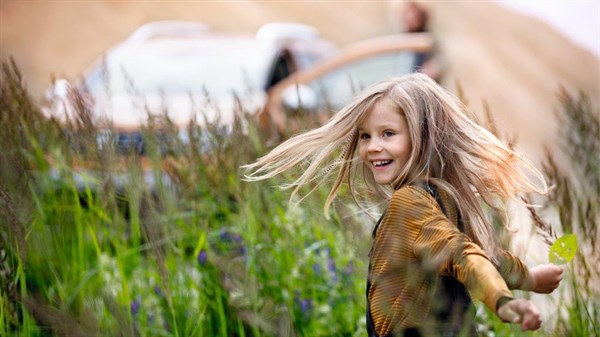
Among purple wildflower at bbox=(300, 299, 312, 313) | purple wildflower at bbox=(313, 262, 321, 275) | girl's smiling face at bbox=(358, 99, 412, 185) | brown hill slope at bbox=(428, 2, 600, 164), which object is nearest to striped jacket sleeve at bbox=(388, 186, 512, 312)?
girl's smiling face at bbox=(358, 99, 412, 185)

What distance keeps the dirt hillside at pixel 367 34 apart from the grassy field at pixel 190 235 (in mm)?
21552

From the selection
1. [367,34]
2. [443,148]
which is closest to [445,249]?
[443,148]

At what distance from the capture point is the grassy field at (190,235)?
3383mm

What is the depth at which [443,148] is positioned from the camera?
9.02 feet

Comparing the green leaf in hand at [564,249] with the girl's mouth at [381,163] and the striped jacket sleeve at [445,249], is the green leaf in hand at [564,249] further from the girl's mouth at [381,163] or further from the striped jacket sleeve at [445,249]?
the girl's mouth at [381,163]

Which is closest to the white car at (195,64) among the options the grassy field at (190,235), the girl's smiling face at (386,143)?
the grassy field at (190,235)

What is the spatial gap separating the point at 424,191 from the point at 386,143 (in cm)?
17

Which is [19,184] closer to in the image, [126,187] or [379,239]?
[126,187]

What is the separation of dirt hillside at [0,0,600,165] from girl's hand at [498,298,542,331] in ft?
77.0

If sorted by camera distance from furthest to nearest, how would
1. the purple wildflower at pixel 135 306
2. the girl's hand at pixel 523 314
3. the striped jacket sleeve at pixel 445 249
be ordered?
the purple wildflower at pixel 135 306
the striped jacket sleeve at pixel 445 249
the girl's hand at pixel 523 314

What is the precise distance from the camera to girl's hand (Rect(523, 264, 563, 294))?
254cm

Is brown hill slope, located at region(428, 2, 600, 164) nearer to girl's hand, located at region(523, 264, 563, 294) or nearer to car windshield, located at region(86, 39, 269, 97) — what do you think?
car windshield, located at region(86, 39, 269, 97)

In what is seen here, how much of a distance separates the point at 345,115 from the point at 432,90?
23 cm

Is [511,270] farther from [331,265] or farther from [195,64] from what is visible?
[195,64]
